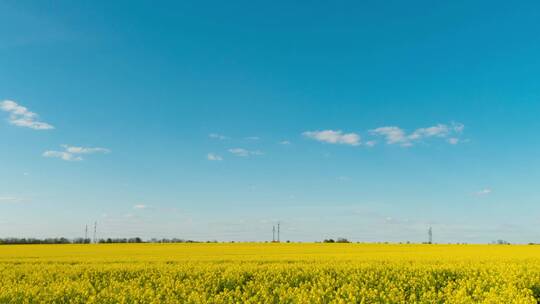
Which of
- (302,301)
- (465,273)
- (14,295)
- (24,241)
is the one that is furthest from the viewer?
(24,241)

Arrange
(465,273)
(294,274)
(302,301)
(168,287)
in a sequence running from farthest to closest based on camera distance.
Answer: (465,273), (294,274), (168,287), (302,301)

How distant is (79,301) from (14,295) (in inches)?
78.2

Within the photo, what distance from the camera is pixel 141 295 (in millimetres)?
14547

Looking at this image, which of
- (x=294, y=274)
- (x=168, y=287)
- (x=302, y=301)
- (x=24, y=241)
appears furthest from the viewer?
(x=24, y=241)

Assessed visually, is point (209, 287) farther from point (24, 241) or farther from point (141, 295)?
point (24, 241)

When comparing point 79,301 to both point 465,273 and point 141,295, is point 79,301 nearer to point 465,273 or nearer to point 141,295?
point 141,295

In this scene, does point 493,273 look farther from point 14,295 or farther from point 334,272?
point 14,295

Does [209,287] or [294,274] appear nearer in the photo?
[209,287]

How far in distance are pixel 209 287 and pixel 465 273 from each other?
430 inches

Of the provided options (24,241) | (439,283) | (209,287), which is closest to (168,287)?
(209,287)

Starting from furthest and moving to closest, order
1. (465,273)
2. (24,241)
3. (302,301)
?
A: (24,241) < (465,273) < (302,301)

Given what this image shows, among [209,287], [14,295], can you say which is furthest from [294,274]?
[14,295]

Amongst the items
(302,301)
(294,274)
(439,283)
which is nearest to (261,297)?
(302,301)

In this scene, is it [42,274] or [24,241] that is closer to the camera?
[42,274]
